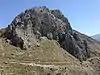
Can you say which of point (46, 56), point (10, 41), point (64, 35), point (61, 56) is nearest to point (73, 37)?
point (64, 35)

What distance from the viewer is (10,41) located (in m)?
75.6

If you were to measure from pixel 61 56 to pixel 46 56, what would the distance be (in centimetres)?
630

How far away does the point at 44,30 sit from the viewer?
8425cm

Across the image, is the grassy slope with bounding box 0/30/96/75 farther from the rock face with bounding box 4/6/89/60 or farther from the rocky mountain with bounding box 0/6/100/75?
the rock face with bounding box 4/6/89/60

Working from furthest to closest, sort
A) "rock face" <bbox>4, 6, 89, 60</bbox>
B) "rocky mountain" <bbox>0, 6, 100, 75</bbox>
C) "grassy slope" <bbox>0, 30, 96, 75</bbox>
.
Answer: "rock face" <bbox>4, 6, 89, 60</bbox>
"rocky mountain" <bbox>0, 6, 100, 75</bbox>
"grassy slope" <bbox>0, 30, 96, 75</bbox>

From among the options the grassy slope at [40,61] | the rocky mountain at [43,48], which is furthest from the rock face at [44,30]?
the grassy slope at [40,61]

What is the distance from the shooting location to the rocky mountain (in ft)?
205

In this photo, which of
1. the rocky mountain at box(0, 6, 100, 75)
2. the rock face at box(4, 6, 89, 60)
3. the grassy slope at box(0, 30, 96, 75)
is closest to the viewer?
the grassy slope at box(0, 30, 96, 75)

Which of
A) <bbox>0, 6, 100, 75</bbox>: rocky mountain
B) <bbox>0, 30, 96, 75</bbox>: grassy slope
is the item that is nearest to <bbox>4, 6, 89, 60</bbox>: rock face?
<bbox>0, 6, 100, 75</bbox>: rocky mountain

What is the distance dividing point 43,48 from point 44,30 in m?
10.0

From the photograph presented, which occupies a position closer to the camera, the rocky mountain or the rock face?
the rocky mountain

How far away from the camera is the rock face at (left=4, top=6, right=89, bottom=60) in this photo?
78838mm

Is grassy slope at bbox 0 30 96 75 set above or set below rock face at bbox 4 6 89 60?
below

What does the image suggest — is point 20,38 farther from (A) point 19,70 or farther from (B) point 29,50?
(A) point 19,70
